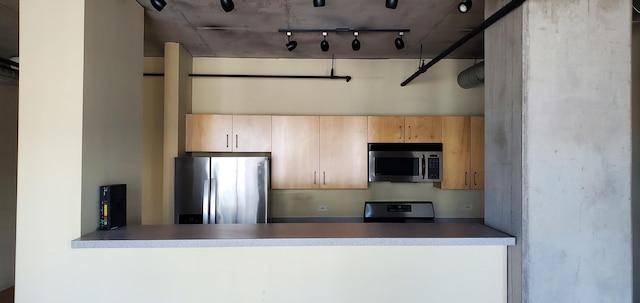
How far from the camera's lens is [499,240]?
6.25 feet

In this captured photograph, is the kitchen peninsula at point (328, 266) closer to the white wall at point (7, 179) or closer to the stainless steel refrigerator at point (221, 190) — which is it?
the stainless steel refrigerator at point (221, 190)

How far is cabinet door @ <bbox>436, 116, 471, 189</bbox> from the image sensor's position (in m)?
4.07

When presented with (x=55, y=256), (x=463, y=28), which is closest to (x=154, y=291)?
(x=55, y=256)

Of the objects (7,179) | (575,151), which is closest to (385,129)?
(575,151)

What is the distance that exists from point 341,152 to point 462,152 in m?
1.35

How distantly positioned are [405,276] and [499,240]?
53 centimetres

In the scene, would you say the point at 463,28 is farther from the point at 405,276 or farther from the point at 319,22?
the point at 405,276

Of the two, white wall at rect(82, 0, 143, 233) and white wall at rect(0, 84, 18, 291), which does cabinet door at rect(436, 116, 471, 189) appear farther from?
white wall at rect(0, 84, 18, 291)

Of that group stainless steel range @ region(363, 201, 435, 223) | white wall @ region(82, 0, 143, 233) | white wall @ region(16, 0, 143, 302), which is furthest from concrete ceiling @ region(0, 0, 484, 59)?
stainless steel range @ region(363, 201, 435, 223)

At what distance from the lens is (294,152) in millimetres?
4035

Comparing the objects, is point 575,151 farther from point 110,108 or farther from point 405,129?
point 110,108

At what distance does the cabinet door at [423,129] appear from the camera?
13.4 ft

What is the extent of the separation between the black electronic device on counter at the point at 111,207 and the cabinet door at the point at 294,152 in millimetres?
1957

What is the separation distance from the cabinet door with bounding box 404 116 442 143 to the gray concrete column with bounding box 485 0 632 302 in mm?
2241
